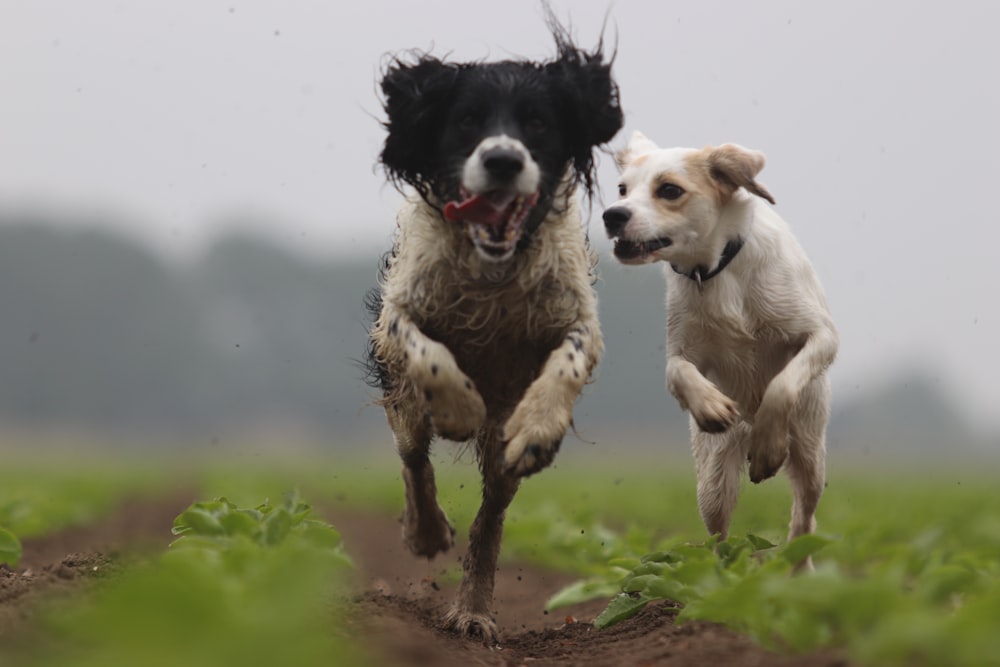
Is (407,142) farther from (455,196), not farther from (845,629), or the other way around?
(845,629)

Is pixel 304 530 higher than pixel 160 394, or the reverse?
pixel 160 394

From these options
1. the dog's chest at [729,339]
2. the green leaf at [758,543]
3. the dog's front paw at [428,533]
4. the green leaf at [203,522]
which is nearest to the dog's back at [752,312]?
the dog's chest at [729,339]

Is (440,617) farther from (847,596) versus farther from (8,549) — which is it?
(847,596)

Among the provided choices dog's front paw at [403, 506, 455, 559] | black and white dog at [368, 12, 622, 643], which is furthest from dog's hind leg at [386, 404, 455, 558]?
black and white dog at [368, 12, 622, 643]

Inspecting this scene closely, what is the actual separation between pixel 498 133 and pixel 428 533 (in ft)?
6.63

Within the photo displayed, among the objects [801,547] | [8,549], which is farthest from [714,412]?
[8,549]

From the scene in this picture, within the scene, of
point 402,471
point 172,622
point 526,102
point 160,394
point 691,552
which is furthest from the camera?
A: point 160,394

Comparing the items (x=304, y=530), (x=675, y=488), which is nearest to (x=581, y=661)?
(x=304, y=530)

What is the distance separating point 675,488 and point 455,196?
12.3 metres

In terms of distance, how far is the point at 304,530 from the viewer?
146 inches

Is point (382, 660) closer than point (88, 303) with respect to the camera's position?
Yes

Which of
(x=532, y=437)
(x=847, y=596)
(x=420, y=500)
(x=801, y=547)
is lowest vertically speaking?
(x=847, y=596)

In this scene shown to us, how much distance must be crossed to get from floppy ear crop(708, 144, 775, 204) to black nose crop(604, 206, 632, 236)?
52cm

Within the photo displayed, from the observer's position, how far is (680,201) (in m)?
5.22
